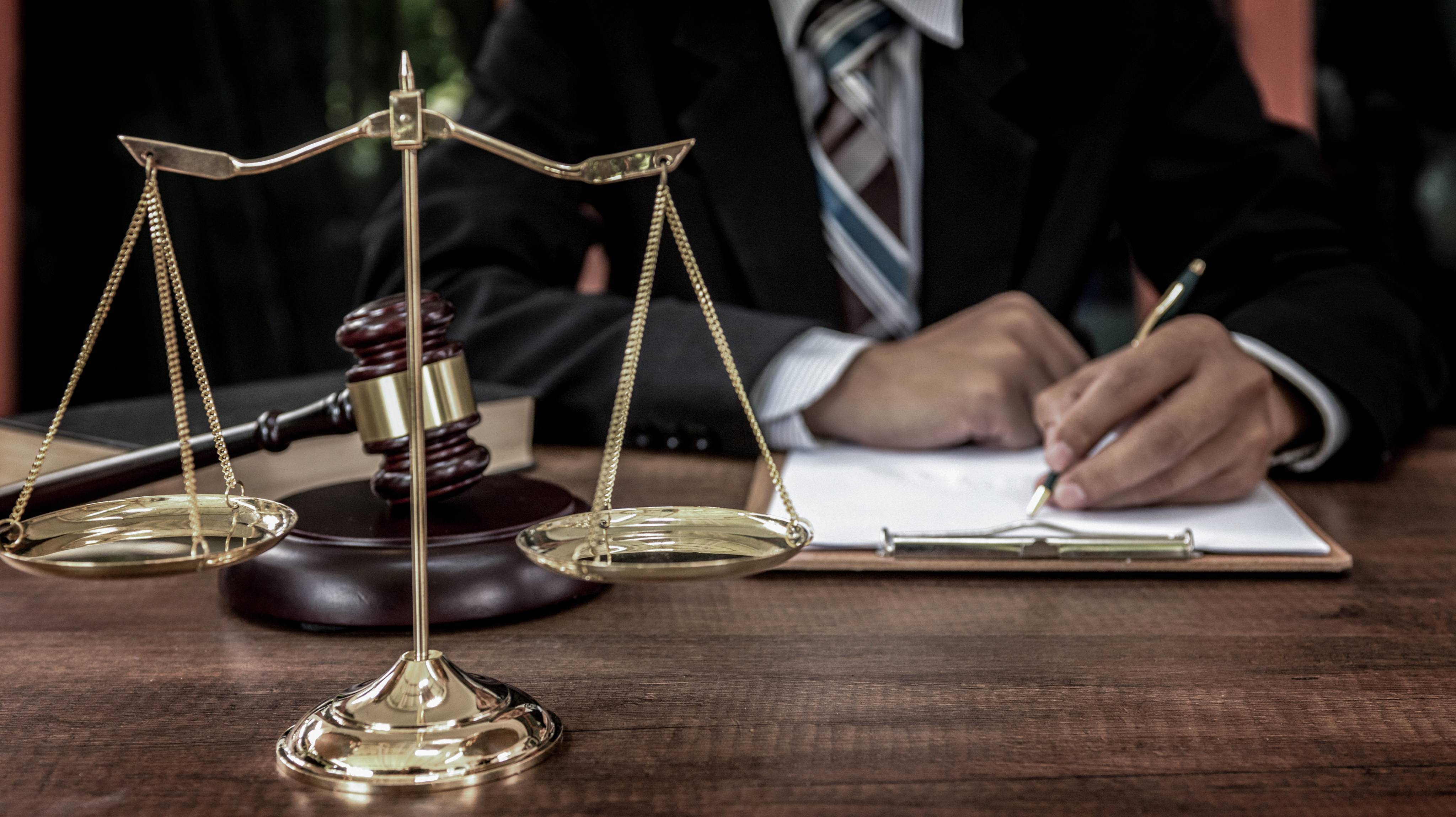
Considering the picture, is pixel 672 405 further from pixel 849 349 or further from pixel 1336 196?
pixel 1336 196

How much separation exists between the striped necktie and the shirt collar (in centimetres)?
3

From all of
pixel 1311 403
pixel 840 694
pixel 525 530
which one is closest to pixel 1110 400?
pixel 1311 403

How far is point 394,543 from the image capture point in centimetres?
57

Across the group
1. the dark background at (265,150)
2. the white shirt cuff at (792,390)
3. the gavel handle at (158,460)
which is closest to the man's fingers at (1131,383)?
the white shirt cuff at (792,390)

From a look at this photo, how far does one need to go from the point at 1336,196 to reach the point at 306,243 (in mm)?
2464

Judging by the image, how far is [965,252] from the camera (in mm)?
1472

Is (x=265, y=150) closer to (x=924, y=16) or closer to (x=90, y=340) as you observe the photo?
(x=924, y=16)

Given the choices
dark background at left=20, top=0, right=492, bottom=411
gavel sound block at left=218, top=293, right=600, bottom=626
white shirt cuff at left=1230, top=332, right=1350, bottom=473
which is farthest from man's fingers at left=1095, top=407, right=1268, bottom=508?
dark background at left=20, top=0, right=492, bottom=411

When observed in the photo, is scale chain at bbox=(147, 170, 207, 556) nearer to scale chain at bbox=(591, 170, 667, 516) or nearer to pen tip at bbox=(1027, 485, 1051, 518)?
scale chain at bbox=(591, 170, 667, 516)

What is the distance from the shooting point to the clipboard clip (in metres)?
0.66

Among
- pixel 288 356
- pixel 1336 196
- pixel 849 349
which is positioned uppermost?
pixel 1336 196

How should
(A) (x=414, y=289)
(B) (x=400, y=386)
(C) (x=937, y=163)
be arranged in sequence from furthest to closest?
(C) (x=937, y=163)
(B) (x=400, y=386)
(A) (x=414, y=289)

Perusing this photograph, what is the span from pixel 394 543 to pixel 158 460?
0.52 feet

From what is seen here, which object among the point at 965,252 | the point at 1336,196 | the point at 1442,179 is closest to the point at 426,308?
the point at 965,252
